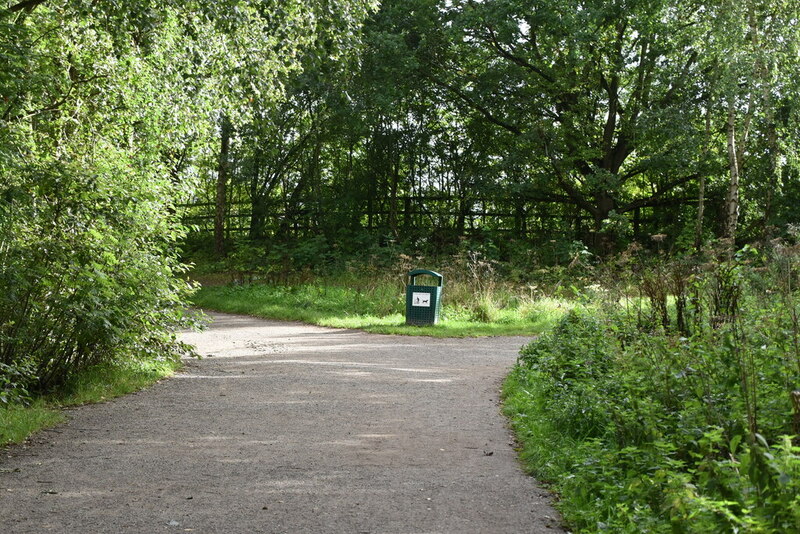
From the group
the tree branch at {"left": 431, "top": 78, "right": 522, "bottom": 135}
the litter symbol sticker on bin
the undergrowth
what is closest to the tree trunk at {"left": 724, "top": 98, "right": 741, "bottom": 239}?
the tree branch at {"left": 431, "top": 78, "right": 522, "bottom": 135}

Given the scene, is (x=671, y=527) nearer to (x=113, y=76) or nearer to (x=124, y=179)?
(x=124, y=179)

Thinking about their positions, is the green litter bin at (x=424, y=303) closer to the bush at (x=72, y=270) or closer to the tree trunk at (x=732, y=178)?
the bush at (x=72, y=270)

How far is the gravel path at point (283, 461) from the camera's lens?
4918 millimetres

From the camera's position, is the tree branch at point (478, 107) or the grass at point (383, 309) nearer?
the grass at point (383, 309)

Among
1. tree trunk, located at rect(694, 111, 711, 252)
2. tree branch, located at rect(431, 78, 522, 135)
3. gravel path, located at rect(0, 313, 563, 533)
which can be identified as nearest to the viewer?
gravel path, located at rect(0, 313, 563, 533)

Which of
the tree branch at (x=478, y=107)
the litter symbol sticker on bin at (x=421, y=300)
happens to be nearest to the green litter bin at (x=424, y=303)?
the litter symbol sticker on bin at (x=421, y=300)

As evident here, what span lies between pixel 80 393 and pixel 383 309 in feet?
32.3

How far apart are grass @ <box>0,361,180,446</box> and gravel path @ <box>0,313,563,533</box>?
7.5 inches

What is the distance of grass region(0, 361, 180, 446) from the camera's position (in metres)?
7.02

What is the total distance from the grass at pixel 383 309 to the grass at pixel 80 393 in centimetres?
610

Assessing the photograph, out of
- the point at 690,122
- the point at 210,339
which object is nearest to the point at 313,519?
the point at 210,339

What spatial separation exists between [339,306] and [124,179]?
10.2 m

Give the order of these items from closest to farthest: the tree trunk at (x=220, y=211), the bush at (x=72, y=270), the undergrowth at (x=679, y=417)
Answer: the undergrowth at (x=679, y=417)
the bush at (x=72, y=270)
the tree trunk at (x=220, y=211)

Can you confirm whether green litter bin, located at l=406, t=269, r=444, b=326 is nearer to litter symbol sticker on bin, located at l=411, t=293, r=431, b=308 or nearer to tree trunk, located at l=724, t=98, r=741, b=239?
litter symbol sticker on bin, located at l=411, t=293, r=431, b=308
